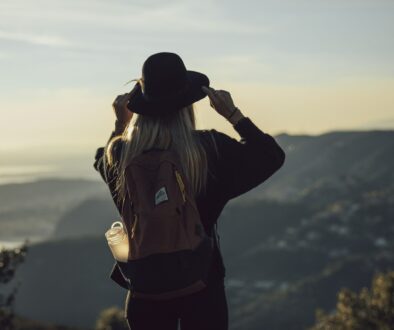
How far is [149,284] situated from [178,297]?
22 centimetres

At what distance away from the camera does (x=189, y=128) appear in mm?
4152

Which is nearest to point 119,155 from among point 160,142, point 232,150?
point 160,142

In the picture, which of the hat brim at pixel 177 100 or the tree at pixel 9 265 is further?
the tree at pixel 9 265

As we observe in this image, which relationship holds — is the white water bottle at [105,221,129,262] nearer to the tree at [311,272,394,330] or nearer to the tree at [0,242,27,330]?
the tree at [0,242,27,330]

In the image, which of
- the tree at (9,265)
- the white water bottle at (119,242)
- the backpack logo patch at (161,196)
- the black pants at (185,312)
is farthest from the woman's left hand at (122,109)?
the tree at (9,265)

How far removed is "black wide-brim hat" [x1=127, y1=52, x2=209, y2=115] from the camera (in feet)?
13.7

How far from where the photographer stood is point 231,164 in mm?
4227

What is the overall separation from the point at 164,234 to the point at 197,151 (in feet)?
1.56

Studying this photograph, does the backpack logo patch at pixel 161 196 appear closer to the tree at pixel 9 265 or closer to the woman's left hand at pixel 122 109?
the woman's left hand at pixel 122 109

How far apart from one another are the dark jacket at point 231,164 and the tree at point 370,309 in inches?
1699

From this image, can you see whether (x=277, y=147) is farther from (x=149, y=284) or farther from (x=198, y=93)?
(x=149, y=284)

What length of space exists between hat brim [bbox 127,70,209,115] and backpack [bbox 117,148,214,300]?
0.84 feet

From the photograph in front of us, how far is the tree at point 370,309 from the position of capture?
46.4 metres

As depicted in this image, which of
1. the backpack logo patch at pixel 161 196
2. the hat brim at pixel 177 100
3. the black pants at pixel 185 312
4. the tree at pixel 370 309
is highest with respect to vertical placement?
the hat brim at pixel 177 100
